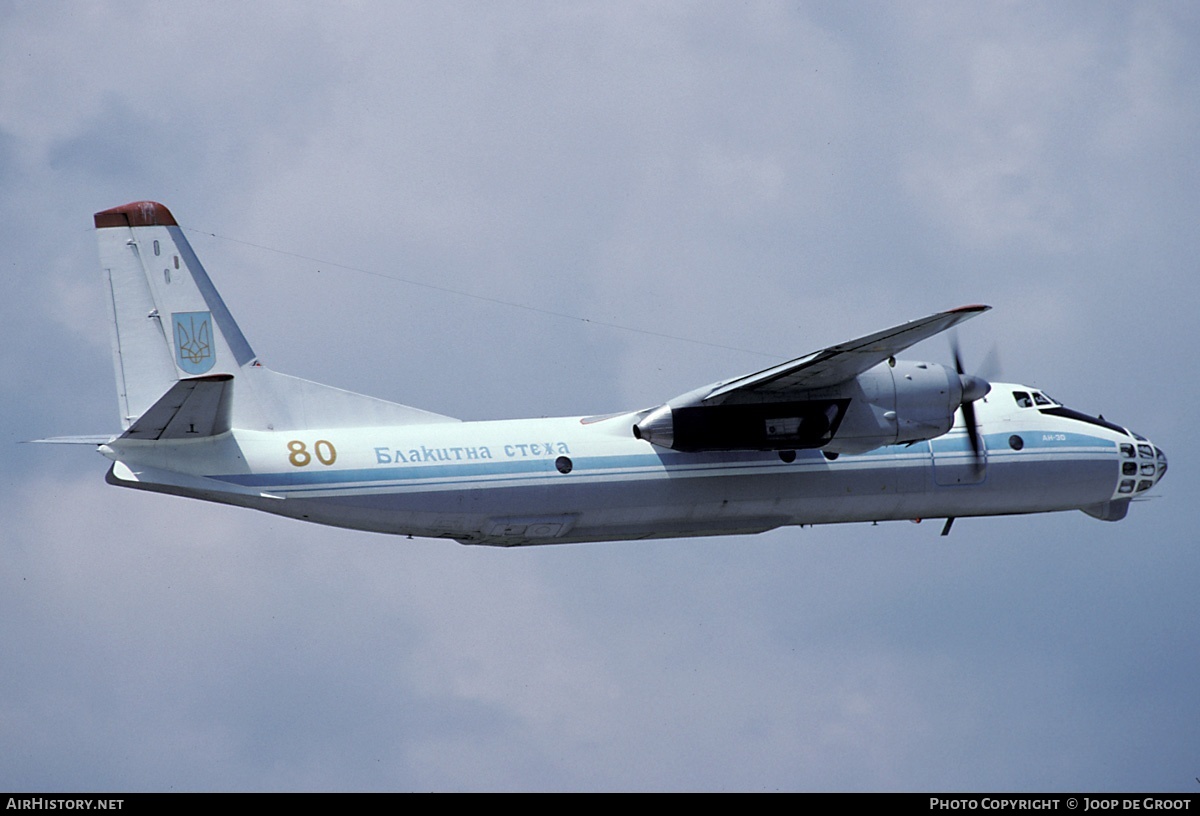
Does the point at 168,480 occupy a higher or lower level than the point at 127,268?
lower

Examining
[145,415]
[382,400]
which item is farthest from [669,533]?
[145,415]

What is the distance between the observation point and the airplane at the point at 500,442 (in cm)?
2620

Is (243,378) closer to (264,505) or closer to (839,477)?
(264,505)

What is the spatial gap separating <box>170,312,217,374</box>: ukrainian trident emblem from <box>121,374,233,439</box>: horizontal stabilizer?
178 cm

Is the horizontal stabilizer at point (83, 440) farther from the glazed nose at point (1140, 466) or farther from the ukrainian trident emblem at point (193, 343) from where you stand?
the glazed nose at point (1140, 466)

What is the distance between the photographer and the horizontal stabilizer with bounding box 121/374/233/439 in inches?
974

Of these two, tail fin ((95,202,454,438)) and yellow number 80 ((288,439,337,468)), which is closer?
yellow number 80 ((288,439,337,468))

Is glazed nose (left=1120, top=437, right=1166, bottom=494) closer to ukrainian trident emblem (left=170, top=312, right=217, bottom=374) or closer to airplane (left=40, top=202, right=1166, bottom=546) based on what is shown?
airplane (left=40, top=202, right=1166, bottom=546)

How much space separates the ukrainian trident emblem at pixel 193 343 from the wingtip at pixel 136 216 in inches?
63.8

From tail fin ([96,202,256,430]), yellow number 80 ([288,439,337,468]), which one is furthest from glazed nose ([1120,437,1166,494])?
tail fin ([96,202,256,430])

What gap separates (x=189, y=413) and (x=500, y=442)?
5.20 m

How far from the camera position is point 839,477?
2945 centimetres
